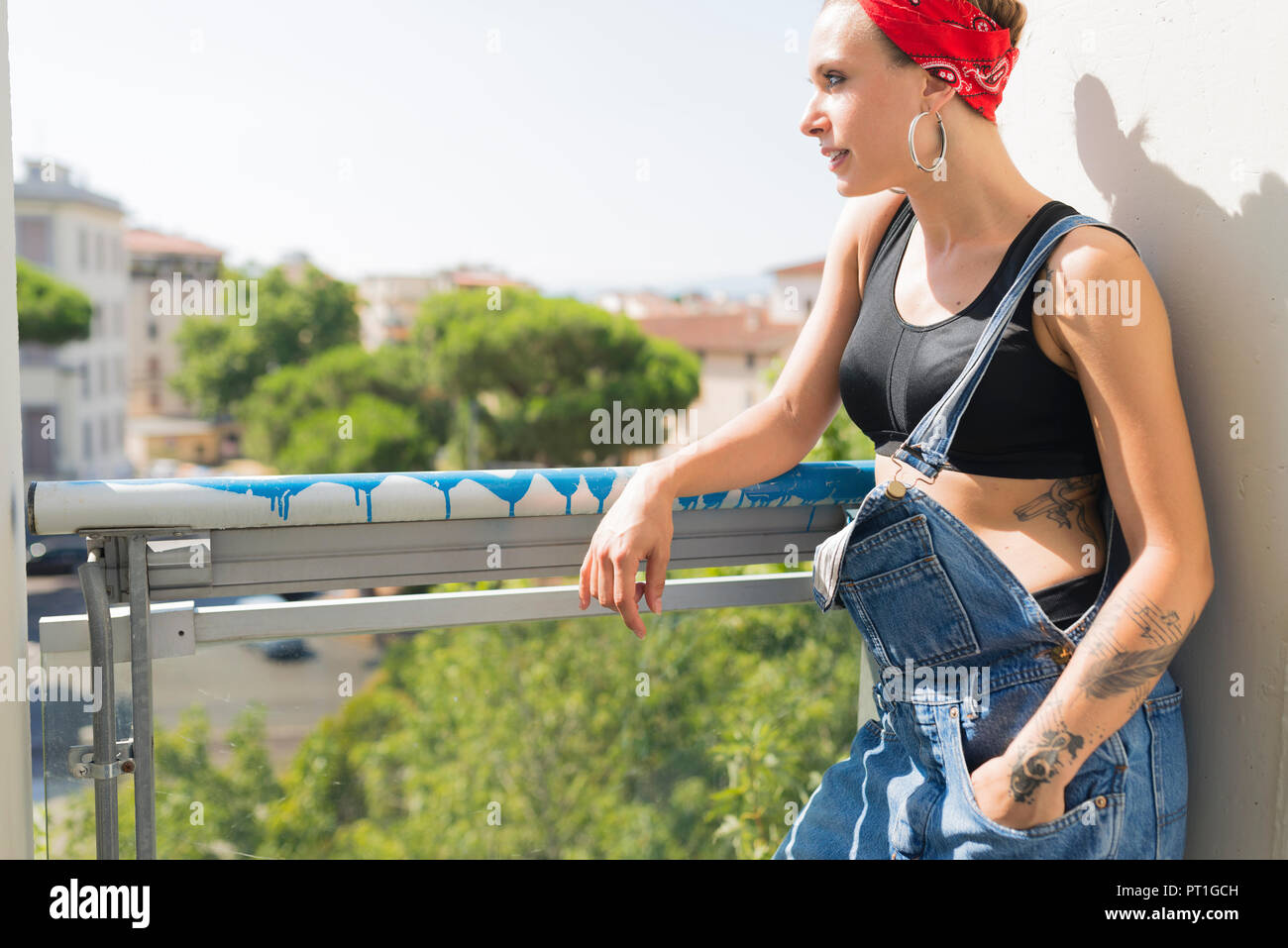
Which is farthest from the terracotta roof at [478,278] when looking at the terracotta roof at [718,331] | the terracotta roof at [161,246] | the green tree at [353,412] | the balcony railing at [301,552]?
the balcony railing at [301,552]

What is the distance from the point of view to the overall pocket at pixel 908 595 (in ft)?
4.68

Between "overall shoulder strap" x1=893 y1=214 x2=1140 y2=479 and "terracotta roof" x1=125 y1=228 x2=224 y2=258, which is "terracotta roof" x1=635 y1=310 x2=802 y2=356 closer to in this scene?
"terracotta roof" x1=125 y1=228 x2=224 y2=258

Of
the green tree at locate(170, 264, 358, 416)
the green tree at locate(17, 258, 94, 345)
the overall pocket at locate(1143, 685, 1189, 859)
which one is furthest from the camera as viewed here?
the green tree at locate(170, 264, 358, 416)

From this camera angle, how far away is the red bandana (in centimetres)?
137

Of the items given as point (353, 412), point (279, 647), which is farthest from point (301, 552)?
point (353, 412)

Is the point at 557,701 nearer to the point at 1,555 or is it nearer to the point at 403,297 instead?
the point at 1,555

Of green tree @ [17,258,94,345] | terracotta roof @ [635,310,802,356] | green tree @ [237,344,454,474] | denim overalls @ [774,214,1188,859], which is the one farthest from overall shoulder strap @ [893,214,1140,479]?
green tree @ [17,258,94,345]

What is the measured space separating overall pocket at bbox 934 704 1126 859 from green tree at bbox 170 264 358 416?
1889 inches

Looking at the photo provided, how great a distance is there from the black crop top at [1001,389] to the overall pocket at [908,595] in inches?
4.7

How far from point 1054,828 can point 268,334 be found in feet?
163

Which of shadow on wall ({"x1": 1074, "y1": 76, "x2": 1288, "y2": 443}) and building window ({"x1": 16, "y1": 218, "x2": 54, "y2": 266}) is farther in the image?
building window ({"x1": 16, "y1": 218, "x2": 54, "y2": 266})

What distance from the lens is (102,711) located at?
1327 millimetres

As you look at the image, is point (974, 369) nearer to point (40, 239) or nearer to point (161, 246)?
point (40, 239)

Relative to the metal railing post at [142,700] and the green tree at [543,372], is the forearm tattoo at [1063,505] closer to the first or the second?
the metal railing post at [142,700]
